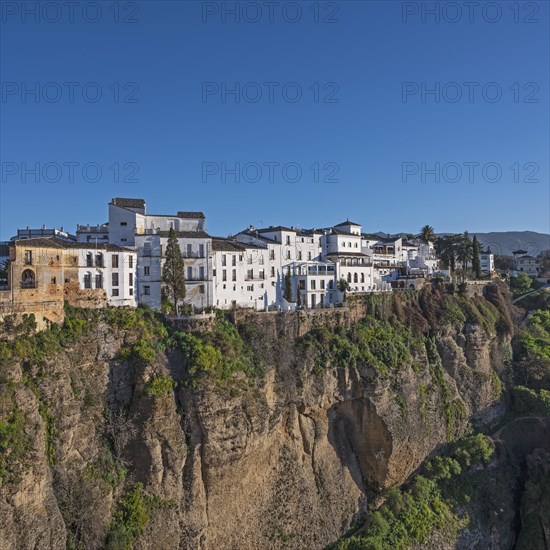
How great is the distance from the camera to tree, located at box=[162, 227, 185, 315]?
32.1m

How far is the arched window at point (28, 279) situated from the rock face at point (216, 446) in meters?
4.47

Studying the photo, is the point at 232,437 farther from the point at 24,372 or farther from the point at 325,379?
the point at 24,372

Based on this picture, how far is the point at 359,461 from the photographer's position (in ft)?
113

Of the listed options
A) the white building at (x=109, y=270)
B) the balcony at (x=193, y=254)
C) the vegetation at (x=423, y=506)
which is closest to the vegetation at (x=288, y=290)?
the balcony at (x=193, y=254)

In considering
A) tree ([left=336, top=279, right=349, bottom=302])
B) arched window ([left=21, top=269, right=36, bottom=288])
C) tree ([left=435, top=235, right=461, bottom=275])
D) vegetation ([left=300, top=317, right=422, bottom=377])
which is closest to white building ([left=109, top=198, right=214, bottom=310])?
arched window ([left=21, top=269, right=36, bottom=288])

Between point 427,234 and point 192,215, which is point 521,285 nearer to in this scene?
point 427,234

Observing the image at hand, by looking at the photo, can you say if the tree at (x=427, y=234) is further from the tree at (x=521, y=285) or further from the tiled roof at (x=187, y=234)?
the tiled roof at (x=187, y=234)

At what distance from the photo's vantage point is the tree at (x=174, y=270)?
3209 cm

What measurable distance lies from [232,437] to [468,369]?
26791 millimetres

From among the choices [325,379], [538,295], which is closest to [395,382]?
[325,379]

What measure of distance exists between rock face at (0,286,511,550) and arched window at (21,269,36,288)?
4473 millimetres

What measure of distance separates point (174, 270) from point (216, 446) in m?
12.8

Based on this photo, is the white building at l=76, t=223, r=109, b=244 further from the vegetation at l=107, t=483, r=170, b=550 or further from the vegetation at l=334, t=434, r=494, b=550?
the vegetation at l=334, t=434, r=494, b=550

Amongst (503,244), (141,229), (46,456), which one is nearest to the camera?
(46,456)
